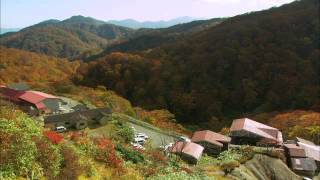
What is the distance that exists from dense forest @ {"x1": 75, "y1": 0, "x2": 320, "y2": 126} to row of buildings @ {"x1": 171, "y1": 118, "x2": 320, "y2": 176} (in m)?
53.6

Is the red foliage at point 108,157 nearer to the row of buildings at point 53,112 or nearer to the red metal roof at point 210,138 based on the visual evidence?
the row of buildings at point 53,112

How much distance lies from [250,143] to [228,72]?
7816 cm

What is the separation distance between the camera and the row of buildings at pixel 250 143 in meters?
38.8

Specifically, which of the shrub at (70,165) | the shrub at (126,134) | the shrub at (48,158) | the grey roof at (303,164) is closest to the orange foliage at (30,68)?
the shrub at (126,134)

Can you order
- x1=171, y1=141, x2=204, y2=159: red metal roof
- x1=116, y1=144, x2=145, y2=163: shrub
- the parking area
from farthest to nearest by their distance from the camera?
the parking area, x1=171, y1=141, x2=204, y2=159: red metal roof, x1=116, y1=144, x2=145, y2=163: shrub

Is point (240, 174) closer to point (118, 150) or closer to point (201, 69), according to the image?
point (118, 150)

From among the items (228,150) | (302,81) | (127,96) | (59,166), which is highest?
(59,166)

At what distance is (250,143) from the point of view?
158 feet

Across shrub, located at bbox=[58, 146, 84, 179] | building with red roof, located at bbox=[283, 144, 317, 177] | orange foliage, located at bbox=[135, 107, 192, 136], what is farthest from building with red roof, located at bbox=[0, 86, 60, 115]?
shrub, located at bbox=[58, 146, 84, 179]

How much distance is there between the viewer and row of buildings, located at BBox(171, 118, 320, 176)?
38844 millimetres

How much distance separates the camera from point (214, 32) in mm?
A: 148000

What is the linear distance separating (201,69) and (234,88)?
11847mm

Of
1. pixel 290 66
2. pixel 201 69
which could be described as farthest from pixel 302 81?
pixel 201 69

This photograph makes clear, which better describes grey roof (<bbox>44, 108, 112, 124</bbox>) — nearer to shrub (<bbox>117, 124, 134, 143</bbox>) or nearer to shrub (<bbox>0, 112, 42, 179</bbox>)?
shrub (<bbox>117, 124, 134, 143</bbox>)
